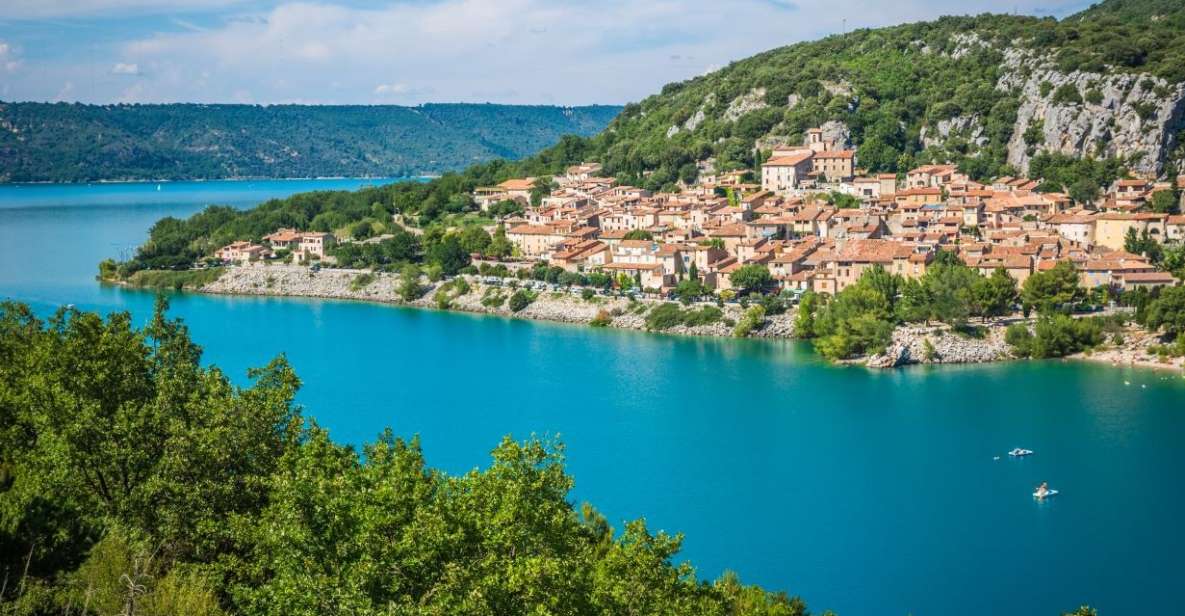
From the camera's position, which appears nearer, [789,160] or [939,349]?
[939,349]

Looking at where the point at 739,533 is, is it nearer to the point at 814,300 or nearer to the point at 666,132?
the point at 814,300

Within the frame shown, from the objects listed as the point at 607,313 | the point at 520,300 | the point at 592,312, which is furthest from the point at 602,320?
the point at 520,300

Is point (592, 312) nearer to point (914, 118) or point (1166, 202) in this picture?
point (1166, 202)

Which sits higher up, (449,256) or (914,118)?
(914,118)

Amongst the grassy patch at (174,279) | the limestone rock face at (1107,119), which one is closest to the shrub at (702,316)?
the limestone rock face at (1107,119)

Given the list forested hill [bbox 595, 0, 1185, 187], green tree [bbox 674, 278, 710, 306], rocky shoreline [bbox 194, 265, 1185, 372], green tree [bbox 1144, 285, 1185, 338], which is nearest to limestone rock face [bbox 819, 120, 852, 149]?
forested hill [bbox 595, 0, 1185, 187]

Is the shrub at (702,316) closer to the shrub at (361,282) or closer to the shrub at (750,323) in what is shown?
the shrub at (750,323)
